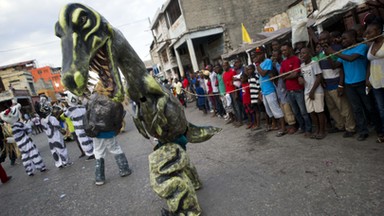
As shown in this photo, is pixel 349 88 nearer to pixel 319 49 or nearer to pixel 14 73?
pixel 319 49

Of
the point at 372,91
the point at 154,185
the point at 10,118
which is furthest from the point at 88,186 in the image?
the point at 372,91

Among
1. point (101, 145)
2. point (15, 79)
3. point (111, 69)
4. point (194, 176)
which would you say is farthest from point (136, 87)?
point (15, 79)

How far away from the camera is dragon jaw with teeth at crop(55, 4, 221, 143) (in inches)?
80.3

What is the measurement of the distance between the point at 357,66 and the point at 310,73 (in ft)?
2.49

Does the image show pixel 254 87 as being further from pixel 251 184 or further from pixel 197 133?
pixel 197 133

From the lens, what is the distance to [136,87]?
2.68 metres

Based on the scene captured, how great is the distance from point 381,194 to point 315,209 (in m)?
0.67

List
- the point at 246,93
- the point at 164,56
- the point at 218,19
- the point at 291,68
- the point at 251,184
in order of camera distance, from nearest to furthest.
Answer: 1. the point at 251,184
2. the point at 291,68
3. the point at 246,93
4. the point at 218,19
5. the point at 164,56

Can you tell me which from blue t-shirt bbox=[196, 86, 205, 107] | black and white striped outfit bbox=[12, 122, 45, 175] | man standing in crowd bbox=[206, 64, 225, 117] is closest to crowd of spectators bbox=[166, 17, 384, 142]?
man standing in crowd bbox=[206, 64, 225, 117]

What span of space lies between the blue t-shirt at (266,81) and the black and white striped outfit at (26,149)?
630 cm

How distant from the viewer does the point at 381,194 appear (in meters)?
2.55

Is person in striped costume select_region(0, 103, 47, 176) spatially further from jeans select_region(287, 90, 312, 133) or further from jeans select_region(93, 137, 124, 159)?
jeans select_region(287, 90, 312, 133)

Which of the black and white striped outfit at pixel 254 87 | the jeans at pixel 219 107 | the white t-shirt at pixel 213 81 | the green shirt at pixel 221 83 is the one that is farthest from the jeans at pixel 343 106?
the jeans at pixel 219 107

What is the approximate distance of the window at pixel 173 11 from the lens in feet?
58.9
